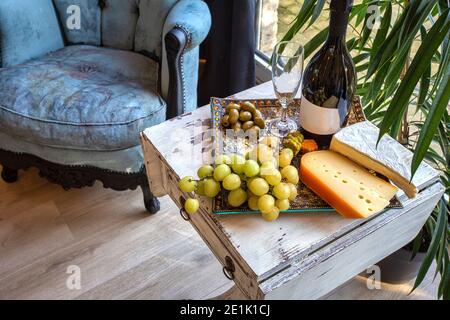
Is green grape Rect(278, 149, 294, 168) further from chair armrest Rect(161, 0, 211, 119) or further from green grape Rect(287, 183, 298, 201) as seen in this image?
chair armrest Rect(161, 0, 211, 119)

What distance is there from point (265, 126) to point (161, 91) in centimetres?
56

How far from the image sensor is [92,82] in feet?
5.28

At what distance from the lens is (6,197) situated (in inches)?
70.9

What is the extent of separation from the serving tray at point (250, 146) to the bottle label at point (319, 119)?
0.25 ft

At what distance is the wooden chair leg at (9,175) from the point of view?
1.83 m

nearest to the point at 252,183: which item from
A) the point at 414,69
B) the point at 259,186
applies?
the point at 259,186

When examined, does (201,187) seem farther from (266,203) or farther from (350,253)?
(350,253)

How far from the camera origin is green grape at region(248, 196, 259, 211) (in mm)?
946

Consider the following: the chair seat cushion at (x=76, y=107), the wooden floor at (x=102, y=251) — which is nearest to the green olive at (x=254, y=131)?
the chair seat cushion at (x=76, y=107)

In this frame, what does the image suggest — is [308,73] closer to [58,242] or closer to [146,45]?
[146,45]

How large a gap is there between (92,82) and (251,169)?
898 millimetres

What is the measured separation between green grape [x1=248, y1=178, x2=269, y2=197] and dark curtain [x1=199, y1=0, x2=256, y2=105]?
1084 mm
